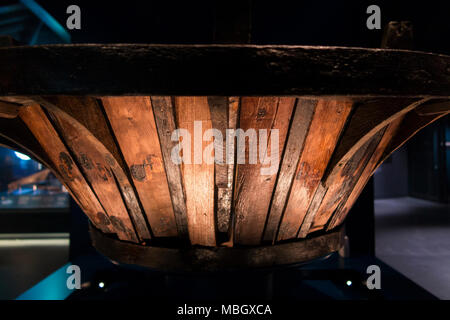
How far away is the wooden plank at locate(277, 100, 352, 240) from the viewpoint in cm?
112

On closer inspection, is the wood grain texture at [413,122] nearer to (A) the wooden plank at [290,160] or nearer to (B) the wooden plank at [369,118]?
(B) the wooden plank at [369,118]

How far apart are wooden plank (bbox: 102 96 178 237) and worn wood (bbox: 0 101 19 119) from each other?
0.42 metres

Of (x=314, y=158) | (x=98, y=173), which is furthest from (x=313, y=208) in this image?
(x=98, y=173)

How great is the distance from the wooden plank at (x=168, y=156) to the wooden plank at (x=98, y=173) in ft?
0.95

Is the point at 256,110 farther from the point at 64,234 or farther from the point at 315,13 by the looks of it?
the point at 64,234

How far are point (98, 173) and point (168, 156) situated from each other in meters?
0.41

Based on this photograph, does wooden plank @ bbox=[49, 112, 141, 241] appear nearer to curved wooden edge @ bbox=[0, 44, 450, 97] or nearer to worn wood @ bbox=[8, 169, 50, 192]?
curved wooden edge @ bbox=[0, 44, 450, 97]

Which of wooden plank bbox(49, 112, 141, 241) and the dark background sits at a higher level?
the dark background

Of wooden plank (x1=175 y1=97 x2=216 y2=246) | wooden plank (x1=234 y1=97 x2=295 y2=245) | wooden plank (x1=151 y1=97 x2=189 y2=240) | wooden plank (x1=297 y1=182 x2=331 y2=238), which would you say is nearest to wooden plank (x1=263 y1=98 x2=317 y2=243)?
wooden plank (x1=234 y1=97 x2=295 y2=245)

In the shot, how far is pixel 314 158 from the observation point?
123cm

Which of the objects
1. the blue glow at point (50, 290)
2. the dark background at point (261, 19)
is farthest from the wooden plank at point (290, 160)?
the blue glow at point (50, 290)
